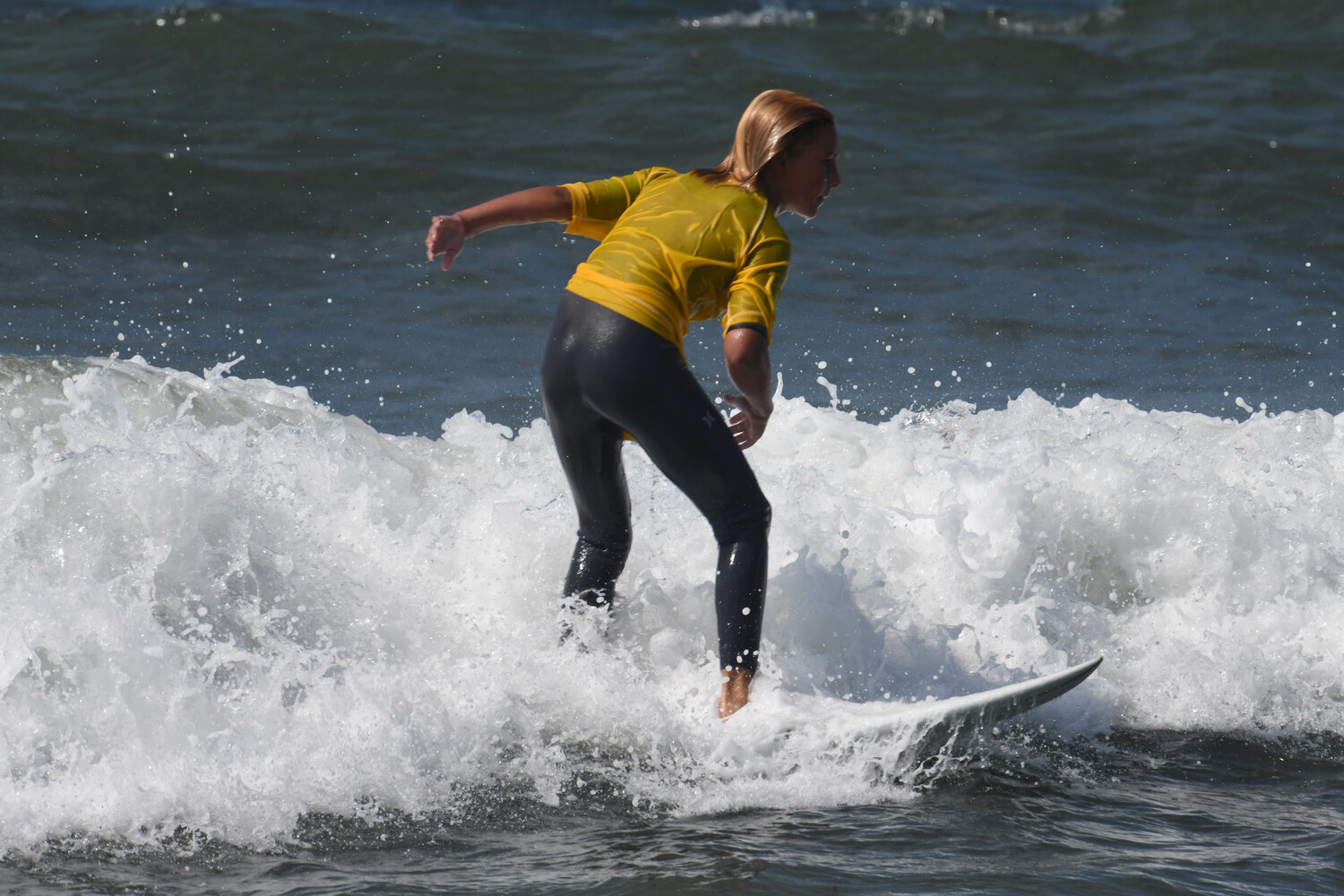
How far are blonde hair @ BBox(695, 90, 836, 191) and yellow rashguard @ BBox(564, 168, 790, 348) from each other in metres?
0.07

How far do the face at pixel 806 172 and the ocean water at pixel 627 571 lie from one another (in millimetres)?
1291

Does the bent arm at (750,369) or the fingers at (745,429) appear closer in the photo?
the bent arm at (750,369)

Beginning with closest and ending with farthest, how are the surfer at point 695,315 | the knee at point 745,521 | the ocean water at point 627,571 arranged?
1. the ocean water at point 627,571
2. the surfer at point 695,315
3. the knee at point 745,521

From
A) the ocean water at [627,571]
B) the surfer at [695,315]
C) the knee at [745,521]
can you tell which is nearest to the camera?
the ocean water at [627,571]

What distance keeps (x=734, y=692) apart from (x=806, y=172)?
1355mm

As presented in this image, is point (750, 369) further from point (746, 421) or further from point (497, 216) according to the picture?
point (497, 216)

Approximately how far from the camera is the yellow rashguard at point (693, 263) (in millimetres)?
3123

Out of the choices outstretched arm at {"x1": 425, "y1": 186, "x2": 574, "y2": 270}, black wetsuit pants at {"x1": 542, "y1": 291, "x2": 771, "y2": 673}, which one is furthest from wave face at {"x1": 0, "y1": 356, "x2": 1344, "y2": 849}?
outstretched arm at {"x1": 425, "y1": 186, "x2": 574, "y2": 270}

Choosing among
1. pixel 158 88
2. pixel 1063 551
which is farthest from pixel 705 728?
pixel 158 88

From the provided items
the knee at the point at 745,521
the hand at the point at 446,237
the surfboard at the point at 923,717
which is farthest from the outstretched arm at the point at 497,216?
the surfboard at the point at 923,717

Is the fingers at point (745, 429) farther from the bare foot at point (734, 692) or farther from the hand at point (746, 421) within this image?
the bare foot at point (734, 692)

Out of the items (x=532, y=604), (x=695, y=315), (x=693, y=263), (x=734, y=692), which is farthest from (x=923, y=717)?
(x=532, y=604)

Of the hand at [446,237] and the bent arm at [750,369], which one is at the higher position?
the hand at [446,237]

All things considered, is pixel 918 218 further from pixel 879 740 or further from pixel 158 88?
pixel 879 740
